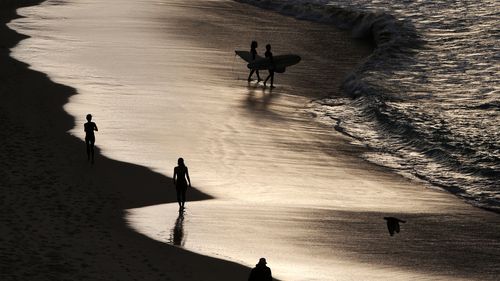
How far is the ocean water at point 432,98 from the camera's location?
25234 mm

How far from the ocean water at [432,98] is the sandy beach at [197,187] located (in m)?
0.99

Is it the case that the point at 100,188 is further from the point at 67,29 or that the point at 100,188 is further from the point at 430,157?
the point at 67,29

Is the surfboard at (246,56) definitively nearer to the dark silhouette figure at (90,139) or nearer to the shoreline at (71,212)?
the shoreline at (71,212)

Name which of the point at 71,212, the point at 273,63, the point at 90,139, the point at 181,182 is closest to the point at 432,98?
the point at 273,63

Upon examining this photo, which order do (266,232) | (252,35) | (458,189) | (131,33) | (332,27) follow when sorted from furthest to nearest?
(332,27) < (252,35) < (131,33) < (458,189) < (266,232)

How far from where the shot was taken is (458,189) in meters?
23.1

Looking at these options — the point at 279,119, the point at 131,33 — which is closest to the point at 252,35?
the point at 131,33

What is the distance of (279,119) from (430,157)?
5.22 meters

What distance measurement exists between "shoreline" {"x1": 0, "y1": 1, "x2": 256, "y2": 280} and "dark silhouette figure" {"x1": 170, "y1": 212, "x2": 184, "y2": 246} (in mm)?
374

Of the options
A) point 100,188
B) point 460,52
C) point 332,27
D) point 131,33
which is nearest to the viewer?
point 100,188

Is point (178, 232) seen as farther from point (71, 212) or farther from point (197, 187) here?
point (197, 187)

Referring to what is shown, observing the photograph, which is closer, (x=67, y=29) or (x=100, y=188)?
(x=100, y=188)

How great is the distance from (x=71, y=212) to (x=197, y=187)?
12.1 ft

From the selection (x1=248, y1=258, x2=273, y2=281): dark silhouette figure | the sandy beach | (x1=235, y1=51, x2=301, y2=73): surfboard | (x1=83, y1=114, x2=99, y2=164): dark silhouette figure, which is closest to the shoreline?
the sandy beach
